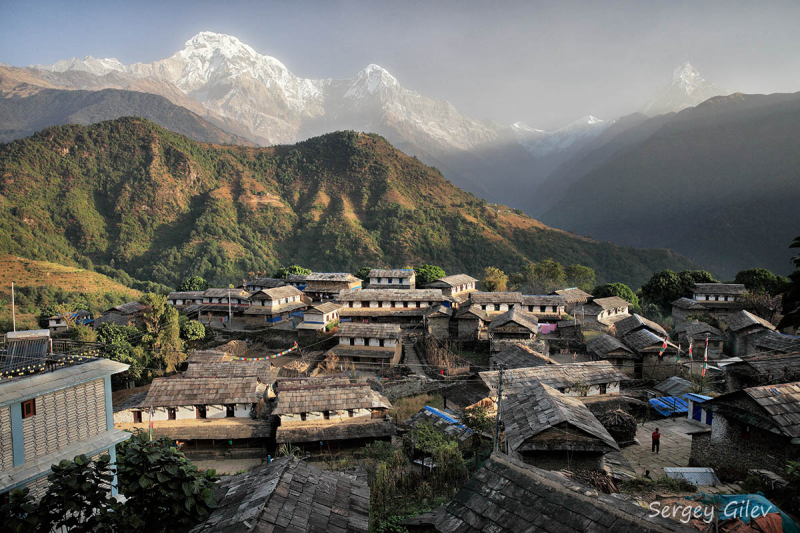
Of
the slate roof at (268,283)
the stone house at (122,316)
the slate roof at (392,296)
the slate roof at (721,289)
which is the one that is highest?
the slate roof at (721,289)

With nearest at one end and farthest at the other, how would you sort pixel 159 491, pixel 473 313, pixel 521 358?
pixel 159 491, pixel 521 358, pixel 473 313

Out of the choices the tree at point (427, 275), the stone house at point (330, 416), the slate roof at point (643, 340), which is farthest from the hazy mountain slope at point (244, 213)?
the stone house at point (330, 416)

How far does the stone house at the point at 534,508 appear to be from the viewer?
18.3 ft

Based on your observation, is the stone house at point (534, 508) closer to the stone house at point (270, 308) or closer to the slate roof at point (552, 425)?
the slate roof at point (552, 425)

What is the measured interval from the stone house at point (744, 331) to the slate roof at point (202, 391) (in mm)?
35810

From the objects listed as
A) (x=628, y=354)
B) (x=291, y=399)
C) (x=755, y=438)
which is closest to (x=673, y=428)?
(x=755, y=438)

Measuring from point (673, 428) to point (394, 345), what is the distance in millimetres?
18628

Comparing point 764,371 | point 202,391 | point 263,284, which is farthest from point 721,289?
point 263,284

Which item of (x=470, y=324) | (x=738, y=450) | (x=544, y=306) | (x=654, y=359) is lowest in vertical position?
(x=654, y=359)

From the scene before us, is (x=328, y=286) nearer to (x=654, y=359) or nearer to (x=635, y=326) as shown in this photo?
(x=635, y=326)

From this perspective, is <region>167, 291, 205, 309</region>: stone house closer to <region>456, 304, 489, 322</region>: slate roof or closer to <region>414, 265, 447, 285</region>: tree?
<region>414, 265, 447, 285</region>: tree

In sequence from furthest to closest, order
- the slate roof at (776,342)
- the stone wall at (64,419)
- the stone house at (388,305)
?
1. the stone house at (388,305)
2. the slate roof at (776,342)
3. the stone wall at (64,419)

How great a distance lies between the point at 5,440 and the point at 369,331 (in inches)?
943

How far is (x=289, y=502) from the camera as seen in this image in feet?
24.2
